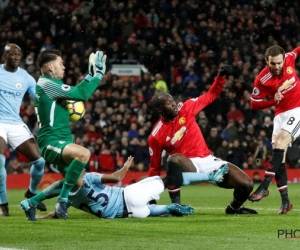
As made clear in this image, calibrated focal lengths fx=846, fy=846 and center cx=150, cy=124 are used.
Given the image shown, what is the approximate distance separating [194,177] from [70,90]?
71.2 inches

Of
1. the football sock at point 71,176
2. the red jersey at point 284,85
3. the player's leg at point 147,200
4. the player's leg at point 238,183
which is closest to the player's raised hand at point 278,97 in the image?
the red jersey at point 284,85

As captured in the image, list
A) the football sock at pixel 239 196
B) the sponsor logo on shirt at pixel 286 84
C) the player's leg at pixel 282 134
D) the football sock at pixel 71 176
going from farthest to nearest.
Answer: the sponsor logo on shirt at pixel 286 84, the player's leg at pixel 282 134, the football sock at pixel 239 196, the football sock at pixel 71 176

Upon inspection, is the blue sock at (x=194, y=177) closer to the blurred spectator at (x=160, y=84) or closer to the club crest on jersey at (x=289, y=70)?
the club crest on jersey at (x=289, y=70)

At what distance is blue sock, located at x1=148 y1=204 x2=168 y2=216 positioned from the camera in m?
10.3

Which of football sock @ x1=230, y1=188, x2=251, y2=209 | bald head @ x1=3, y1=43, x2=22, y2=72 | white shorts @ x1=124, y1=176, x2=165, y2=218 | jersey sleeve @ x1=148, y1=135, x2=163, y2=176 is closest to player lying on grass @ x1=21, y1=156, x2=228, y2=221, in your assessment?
white shorts @ x1=124, y1=176, x2=165, y2=218

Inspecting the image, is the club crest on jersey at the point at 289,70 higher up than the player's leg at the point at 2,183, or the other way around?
the club crest on jersey at the point at 289,70

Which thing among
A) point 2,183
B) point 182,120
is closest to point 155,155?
point 182,120

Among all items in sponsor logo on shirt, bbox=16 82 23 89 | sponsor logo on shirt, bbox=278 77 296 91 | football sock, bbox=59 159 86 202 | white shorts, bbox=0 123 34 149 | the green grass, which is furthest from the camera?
sponsor logo on shirt, bbox=16 82 23 89

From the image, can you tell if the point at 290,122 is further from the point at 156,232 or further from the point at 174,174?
the point at 156,232

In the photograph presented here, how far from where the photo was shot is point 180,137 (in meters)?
11.1

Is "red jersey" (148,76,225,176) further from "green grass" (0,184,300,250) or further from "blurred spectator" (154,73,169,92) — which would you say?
"blurred spectator" (154,73,169,92)

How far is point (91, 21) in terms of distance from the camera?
89.6ft

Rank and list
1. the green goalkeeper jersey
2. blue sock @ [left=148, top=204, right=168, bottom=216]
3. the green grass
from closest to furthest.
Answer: the green grass
the green goalkeeper jersey
blue sock @ [left=148, top=204, right=168, bottom=216]

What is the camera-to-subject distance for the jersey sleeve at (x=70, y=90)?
10.1 meters
